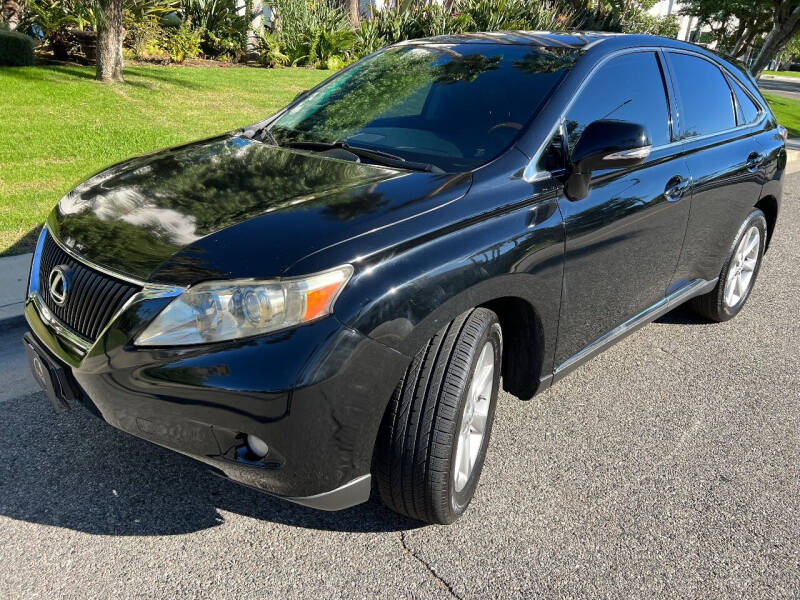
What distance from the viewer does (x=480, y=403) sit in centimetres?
280

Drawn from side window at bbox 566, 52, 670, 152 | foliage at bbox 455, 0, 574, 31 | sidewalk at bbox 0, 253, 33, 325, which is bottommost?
sidewalk at bbox 0, 253, 33, 325

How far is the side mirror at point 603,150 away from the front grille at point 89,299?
1715 mm

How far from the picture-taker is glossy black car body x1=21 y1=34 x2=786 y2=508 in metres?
2.15

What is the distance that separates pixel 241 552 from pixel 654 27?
137 ft

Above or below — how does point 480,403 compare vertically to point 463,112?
below

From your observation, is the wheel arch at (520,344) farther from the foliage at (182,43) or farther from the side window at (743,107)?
the foliage at (182,43)

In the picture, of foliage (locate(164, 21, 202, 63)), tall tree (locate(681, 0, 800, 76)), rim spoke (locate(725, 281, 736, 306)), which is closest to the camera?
rim spoke (locate(725, 281, 736, 306))

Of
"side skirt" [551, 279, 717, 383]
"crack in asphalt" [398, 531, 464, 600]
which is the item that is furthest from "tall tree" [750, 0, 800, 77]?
"crack in asphalt" [398, 531, 464, 600]

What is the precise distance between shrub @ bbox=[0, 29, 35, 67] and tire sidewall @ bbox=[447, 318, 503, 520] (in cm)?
1021

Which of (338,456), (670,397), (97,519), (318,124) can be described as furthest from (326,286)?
(670,397)

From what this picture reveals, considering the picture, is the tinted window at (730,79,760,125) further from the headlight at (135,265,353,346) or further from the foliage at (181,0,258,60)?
the foliage at (181,0,258,60)

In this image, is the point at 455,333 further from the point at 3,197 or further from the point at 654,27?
the point at 654,27

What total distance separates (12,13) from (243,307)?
11707mm

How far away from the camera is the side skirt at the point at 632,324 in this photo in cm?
321
